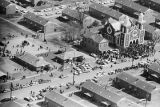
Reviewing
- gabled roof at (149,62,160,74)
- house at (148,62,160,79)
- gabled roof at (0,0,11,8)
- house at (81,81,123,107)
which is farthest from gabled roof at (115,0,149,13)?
house at (81,81,123,107)

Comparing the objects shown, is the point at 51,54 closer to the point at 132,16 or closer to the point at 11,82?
the point at 11,82

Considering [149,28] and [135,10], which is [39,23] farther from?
[135,10]

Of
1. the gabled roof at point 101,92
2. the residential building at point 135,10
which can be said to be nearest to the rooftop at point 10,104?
the gabled roof at point 101,92

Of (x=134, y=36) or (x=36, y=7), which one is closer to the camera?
(x=134, y=36)

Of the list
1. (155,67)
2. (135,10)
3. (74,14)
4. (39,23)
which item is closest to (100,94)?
(155,67)

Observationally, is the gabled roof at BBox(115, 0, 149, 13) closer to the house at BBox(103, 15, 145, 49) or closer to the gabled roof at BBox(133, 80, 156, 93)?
the house at BBox(103, 15, 145, 49)

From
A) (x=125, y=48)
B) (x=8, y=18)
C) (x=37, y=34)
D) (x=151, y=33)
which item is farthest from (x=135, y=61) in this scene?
(x=8, y=18)

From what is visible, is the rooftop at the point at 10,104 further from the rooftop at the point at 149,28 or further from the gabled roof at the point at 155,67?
the rooftop at the point at 149,28
